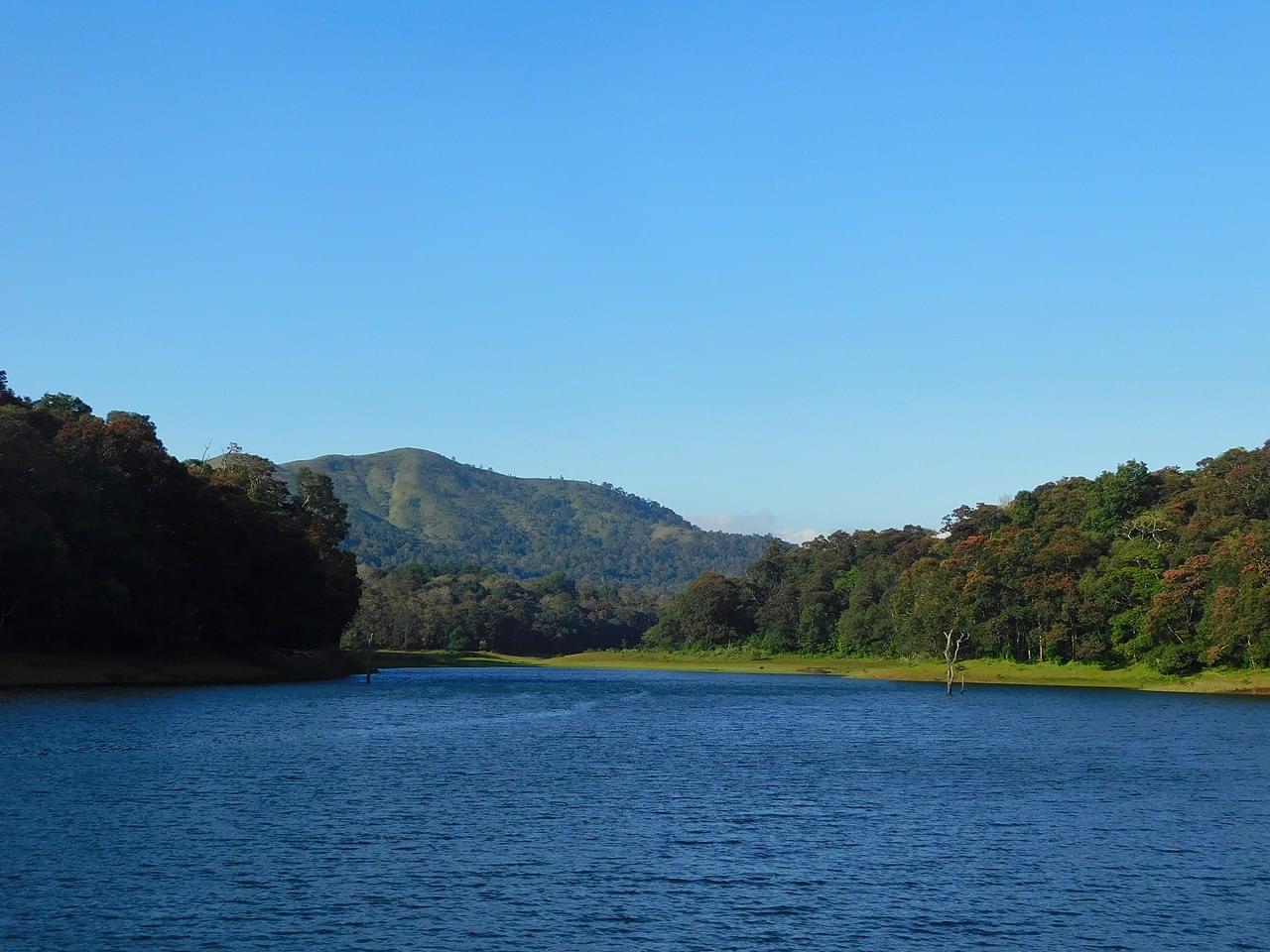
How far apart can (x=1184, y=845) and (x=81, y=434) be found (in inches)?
3245

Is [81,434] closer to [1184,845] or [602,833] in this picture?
[602,833]

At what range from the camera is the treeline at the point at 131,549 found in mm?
85812

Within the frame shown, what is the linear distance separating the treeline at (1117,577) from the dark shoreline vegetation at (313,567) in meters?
0.22

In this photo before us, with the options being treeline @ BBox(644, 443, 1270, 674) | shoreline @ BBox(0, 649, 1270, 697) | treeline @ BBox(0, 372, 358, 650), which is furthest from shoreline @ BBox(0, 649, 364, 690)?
treeline @ BBox(644, 443, 1270, 674)

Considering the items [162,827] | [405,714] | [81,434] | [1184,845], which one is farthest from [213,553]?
[1184,845]

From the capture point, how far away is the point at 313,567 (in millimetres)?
126250

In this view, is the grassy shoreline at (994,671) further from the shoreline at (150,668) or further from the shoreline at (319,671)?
the shoreline at (150,668)

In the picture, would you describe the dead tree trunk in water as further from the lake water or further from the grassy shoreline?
the lake water

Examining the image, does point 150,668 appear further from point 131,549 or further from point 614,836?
point 614,836

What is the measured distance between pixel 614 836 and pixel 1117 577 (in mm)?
101875

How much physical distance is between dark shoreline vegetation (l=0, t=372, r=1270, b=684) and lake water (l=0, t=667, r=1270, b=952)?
64.3 feet

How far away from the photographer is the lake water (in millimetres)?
27141

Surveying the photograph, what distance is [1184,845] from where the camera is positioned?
3716cm

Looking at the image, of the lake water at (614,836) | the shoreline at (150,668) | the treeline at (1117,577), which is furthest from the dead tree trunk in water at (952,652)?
the shoreline at (150,668)
